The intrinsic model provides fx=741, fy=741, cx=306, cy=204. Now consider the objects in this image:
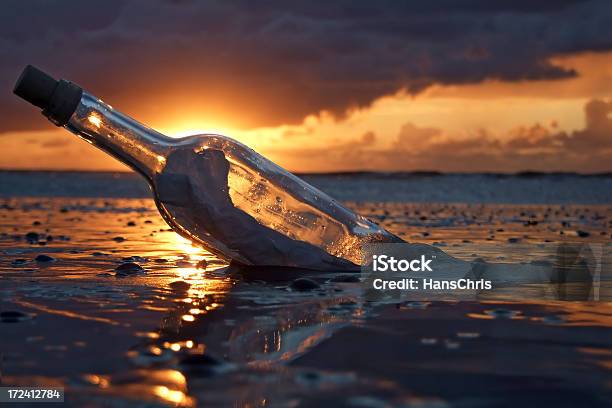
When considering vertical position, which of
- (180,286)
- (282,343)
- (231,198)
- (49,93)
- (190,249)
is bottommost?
(282,343)

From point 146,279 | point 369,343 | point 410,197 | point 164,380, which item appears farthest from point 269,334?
point 410,197

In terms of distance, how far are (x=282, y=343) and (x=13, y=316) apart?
1059 mm

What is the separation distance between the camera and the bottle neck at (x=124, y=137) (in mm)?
3821

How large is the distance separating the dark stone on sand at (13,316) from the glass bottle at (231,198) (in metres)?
1.24

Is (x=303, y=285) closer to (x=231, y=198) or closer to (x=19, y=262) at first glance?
(x=231, y=198)

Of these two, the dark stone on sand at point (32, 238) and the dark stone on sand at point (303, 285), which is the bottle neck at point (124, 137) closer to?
the dark stone on sand at point (303, 285)

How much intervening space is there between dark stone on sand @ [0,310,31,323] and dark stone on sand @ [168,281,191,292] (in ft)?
2.84

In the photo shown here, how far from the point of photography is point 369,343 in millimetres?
2297

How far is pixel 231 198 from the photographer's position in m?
3.87

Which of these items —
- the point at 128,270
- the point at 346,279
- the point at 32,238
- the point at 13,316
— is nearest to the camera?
the point at 13,316

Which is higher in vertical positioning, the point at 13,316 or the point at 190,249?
the point at 190,249

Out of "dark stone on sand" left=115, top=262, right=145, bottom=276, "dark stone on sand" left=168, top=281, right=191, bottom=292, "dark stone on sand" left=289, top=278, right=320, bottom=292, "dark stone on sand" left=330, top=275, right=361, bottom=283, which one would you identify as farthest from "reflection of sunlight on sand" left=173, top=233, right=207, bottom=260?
"dark stone on sand" left=289, top=278, right=320, bottom=292

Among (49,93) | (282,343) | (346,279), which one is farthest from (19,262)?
(282,343)

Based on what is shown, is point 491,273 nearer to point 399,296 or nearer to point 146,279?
point 399,296
